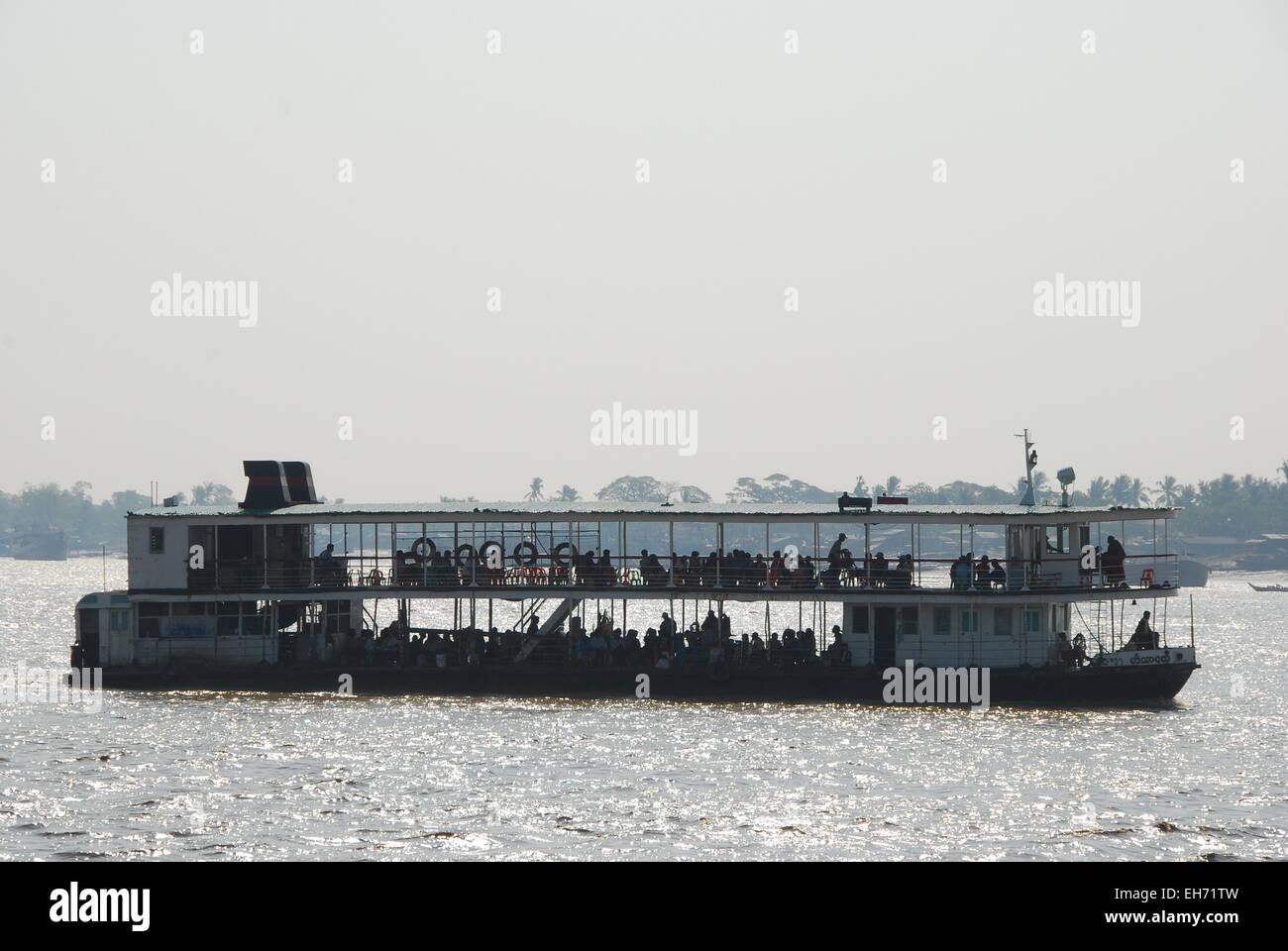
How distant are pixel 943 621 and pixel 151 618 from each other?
24316mm

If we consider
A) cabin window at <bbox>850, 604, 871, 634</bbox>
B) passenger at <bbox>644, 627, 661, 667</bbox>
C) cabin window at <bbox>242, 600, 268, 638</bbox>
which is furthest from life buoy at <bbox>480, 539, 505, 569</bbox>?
cabin window at <bbox>850, 604, 871, 634</bbox>

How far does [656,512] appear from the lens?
50406mm

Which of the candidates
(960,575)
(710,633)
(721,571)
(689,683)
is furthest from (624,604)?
(960,575)

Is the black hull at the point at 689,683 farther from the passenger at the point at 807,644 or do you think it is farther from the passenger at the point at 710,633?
the passenger at the point at 710,633

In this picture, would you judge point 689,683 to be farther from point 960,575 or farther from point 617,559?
point 960,575

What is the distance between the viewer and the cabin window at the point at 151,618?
52.8 meters

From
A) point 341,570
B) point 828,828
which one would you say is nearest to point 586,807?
point 828,828

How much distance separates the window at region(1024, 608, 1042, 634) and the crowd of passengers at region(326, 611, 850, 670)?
5285mm

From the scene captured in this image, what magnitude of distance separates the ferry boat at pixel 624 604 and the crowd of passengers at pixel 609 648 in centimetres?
7

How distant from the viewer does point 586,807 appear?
1291 inches

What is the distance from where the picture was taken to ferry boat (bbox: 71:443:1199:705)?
Answer: 4828 cm

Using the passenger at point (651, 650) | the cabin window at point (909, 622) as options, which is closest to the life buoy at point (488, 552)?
the passenger at point (651, 650)

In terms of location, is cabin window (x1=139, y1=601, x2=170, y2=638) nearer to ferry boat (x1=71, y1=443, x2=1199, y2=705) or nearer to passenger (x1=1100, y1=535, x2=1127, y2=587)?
ferry boat (x1=71, y1=443, x2=1199, y2=705)
